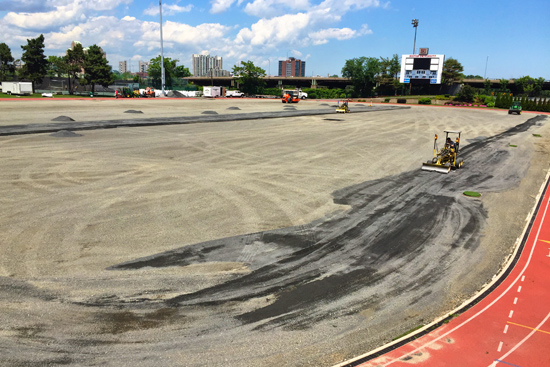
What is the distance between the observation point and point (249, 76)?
120 meters

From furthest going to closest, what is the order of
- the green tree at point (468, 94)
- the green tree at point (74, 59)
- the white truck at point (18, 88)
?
the green tree at point (74, 59)
the green tree at point (468, 94)
the white truck at point (18, 88)

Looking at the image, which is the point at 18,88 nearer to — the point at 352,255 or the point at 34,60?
the point at 34,60

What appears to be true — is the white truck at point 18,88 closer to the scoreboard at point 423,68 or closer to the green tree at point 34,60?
the green tree at point 34,60

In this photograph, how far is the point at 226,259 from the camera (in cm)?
1034

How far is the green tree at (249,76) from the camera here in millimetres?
118938

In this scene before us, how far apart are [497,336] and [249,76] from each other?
118 metres

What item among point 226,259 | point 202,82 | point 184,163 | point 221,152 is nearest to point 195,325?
point 226,259

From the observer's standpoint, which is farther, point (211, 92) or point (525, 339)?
point (211, 92)

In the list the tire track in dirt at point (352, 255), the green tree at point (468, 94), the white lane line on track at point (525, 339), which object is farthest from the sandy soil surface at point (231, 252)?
the green tree at point (468, 94)

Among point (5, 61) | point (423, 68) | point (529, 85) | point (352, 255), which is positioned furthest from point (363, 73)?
point (352, 255)

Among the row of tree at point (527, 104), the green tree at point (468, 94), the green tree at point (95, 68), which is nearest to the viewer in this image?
the row of tree at point (527, 104)

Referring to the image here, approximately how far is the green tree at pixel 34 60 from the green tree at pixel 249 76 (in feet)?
172

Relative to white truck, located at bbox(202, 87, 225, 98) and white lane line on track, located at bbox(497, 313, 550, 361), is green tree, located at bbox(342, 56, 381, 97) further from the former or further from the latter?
white lane line on track, located at bbox(497, 313, 550, 361)

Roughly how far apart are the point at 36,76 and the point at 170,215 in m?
104
